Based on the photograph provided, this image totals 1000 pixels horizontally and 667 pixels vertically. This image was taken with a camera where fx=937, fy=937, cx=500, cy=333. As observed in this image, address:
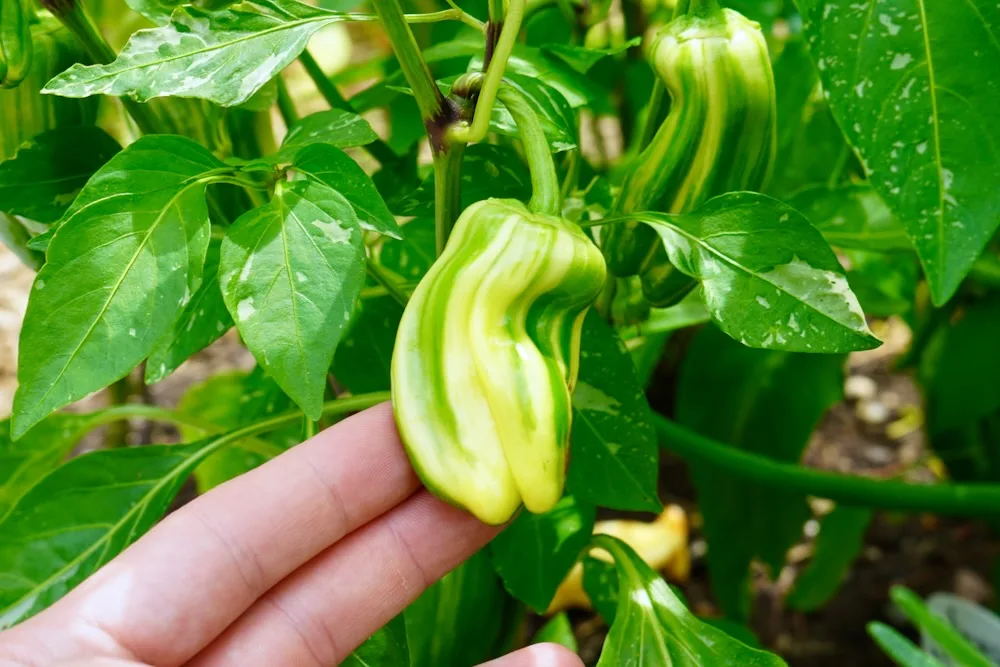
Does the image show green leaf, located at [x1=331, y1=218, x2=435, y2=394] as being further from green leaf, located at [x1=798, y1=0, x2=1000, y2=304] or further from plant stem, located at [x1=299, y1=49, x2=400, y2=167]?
green leaf, located at [x1=798, y1=0, x2=1000, y2=304]

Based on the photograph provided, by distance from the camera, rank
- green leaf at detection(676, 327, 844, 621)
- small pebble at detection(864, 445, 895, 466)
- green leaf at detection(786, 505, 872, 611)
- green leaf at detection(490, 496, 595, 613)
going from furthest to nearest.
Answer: small pebble at detection(864, 445, 895, 466)
green leaf at detection(786, 505, 872, 611)
green leaf at detection(676, 327, 844, 621)
green leaf at detection(490, 496, 595, 613)

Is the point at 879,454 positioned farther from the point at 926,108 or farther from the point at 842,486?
the point at 926,108

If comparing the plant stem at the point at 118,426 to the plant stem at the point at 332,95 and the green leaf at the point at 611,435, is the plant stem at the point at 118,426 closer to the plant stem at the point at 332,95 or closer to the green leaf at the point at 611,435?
the plant stem at the point at 332,95

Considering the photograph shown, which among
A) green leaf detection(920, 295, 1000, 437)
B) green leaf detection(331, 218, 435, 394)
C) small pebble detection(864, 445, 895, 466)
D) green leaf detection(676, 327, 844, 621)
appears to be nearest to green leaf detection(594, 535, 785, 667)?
green leaf detection(331, 218, 435, 394)

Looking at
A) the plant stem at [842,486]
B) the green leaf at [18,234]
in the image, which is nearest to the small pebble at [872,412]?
the plant stem at [842,486]

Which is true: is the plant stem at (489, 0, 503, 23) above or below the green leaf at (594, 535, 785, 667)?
above

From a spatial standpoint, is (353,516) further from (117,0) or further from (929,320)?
(929,320)
